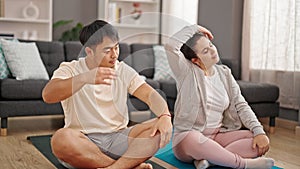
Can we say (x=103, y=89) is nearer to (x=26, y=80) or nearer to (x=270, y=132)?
(x=26, y=80)

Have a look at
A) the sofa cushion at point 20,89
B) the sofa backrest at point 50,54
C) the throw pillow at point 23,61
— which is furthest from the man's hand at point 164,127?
the sofa backrest at point 50,54

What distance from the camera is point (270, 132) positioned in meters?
3.47

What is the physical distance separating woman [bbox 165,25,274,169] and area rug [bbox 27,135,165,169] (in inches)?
9.6

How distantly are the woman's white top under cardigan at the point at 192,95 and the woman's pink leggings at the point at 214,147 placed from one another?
49 mm

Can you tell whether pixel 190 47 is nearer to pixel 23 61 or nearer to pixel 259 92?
pixel 259 92

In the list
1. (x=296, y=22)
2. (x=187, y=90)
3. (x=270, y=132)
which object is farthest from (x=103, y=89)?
(x=296, y=22)

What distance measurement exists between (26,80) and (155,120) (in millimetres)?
1562

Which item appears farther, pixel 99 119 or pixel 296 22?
pixel 296 22

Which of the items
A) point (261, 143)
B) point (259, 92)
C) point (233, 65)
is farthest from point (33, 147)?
point (233, 65)

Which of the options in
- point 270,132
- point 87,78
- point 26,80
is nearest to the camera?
point 87,78

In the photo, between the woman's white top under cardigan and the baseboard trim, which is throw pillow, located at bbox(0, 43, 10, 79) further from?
the baseboard trim

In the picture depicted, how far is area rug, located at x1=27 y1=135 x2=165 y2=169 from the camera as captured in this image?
7.13 feet

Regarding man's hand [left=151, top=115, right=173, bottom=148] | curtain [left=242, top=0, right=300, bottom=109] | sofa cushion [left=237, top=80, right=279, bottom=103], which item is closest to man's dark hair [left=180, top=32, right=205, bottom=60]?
man's hand [left=151, top=115, right=173, bottom=148]

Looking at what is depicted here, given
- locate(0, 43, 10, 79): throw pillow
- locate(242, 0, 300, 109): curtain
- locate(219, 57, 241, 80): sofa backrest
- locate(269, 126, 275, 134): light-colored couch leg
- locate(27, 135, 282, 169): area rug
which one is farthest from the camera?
locate(219, 57, 241, 80): sofa backrest
